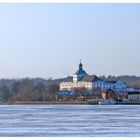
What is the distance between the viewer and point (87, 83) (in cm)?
6700

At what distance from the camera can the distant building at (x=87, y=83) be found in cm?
6538

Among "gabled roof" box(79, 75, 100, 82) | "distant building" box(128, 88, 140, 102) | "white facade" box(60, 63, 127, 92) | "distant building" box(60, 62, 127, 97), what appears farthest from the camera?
"gabled roof" box(79, 75, 100, 82)

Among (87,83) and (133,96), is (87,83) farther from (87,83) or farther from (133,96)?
(133,96)

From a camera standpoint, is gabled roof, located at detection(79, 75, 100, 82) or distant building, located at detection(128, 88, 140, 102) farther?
gabled roof, located at detection(79, 75, 100, 82)

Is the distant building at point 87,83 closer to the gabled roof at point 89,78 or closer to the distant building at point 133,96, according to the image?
the gabled roof at point 89,78

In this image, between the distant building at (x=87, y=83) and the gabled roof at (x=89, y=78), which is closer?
the distant building at (x=87, y=83)

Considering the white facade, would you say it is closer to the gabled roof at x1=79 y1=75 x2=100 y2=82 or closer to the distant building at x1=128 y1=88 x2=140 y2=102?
the gabled roof at x1=79 y1=75 x2=100 y2=82

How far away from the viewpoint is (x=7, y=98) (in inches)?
2379

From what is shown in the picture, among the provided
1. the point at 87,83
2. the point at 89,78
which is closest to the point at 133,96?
the point at 87,83

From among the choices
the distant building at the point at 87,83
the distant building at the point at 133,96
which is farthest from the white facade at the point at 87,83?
the distant building at the point at 133,96

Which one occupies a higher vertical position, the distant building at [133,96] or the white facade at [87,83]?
the white facade at [87,83]

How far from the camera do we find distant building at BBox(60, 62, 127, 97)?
2574 inches

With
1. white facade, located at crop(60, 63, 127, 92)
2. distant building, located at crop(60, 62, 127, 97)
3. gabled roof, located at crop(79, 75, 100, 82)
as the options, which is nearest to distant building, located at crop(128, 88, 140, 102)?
distant building, located at crop(60, 62, 127, 97)

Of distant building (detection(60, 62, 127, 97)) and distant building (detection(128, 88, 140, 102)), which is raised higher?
distant building (detection(60, 62, 127, 97))
